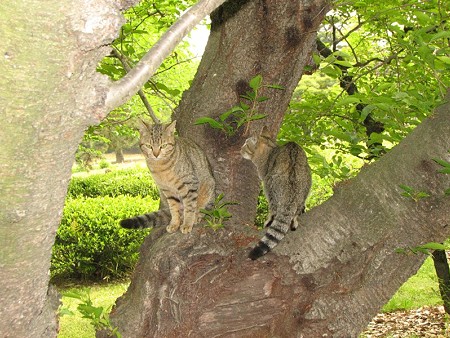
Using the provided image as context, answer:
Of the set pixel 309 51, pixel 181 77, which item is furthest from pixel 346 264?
pixel 181 77

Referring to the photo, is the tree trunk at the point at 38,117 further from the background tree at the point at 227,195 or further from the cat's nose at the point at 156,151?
the cat's nose at the point at 156,151

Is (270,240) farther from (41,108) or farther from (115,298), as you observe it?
(115,298)

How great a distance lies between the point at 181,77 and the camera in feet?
34.5

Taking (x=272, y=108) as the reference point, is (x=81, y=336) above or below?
below

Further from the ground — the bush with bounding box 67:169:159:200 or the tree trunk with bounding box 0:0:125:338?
the bush with bounding box 67:169:159:200

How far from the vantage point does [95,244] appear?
888cm

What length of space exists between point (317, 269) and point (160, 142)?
1.75 metres

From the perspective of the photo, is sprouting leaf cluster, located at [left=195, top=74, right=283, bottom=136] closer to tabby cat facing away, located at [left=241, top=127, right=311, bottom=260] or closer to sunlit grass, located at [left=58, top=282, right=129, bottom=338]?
tabby cat facing away, located at [left=241, top=127, right=311, bottom=260]

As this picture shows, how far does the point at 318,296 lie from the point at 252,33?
1.91 m

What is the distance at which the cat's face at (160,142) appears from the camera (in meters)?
3.86

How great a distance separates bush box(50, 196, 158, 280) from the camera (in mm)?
8891

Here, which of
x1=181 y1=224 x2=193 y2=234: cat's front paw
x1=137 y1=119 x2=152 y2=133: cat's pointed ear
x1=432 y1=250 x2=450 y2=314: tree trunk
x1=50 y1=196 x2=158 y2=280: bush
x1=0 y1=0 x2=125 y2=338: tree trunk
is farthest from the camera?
x1=50 y1=196 x2=158 y2=280: bush

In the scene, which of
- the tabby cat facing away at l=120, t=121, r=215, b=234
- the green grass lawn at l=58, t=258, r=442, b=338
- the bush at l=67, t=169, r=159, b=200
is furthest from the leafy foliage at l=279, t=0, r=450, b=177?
the bush at l=67, t=169, r=159, b=200

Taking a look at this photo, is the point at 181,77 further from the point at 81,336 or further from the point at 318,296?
the point at 318,296
